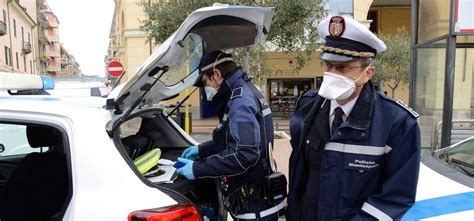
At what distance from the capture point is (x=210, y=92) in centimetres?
258

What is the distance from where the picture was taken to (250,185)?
2.42 metres

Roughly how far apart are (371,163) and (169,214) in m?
0.93

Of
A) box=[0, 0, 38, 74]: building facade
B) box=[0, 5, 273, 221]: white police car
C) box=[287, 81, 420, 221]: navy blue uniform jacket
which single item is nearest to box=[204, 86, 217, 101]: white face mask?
box=[0, 5, 273, 221]: white police car

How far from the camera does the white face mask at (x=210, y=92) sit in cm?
254

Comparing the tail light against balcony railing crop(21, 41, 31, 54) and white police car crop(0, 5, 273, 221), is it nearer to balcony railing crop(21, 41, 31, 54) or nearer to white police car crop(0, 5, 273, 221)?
white police car crop(0, 5, 273, 221)

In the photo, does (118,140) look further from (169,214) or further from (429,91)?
(429,91)

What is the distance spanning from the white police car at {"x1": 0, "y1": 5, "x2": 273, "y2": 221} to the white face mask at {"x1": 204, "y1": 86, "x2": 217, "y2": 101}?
0.43ft

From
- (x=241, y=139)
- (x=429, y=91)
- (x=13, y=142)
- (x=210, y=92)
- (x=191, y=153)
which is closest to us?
(x=241, y=139)

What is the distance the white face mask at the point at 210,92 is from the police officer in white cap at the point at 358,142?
2.81 feet

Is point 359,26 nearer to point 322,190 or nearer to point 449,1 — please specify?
point 322,190

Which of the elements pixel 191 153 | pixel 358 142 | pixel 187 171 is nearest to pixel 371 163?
pixel 358 142

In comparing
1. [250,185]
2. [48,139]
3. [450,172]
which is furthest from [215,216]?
[450,172]

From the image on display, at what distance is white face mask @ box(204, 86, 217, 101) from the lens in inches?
100

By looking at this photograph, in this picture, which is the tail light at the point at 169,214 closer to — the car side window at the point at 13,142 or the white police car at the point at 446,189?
the white police car at the point at 446,189
